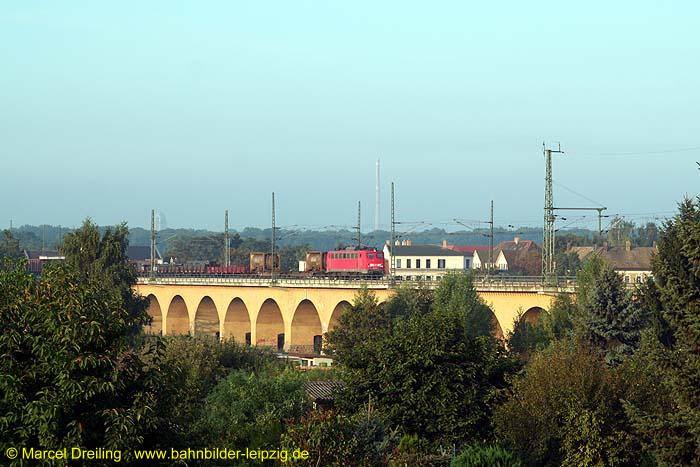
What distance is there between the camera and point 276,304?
95.5 metres

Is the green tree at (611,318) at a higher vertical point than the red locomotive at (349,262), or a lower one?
lower

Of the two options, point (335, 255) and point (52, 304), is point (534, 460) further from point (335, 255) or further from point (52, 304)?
point (335, 255)

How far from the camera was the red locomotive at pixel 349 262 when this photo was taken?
94562mm

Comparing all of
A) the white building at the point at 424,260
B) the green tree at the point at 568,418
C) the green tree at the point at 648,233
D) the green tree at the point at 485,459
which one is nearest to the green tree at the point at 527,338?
the green tree at the point at 568,418

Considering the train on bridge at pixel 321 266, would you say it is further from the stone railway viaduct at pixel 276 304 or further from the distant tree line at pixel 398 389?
the distant tree line at pixel 398 389

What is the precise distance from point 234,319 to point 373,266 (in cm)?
1545

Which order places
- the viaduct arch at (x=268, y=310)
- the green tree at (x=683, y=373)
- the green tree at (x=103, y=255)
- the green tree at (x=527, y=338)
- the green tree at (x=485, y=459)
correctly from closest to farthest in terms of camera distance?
the green tree at (x=683, y=373) → the green tree at (x=485, y=459) → the green tree at (x=527, y=338) → the viaduct arch at (x=268, y=310) → the green tree at (x=103, y=255)

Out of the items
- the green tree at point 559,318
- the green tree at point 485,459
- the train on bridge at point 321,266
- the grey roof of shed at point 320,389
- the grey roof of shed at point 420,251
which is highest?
the grey roof of shed at point 420,251

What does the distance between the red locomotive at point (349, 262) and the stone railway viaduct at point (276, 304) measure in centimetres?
645

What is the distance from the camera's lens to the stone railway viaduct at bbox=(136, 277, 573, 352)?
70.3m

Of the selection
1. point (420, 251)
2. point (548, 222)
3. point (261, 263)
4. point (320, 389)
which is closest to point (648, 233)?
point (420, 251)

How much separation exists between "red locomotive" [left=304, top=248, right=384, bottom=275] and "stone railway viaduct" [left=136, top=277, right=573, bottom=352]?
21.2 feet

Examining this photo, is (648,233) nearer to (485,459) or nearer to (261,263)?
(261,263)

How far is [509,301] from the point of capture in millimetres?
70375
